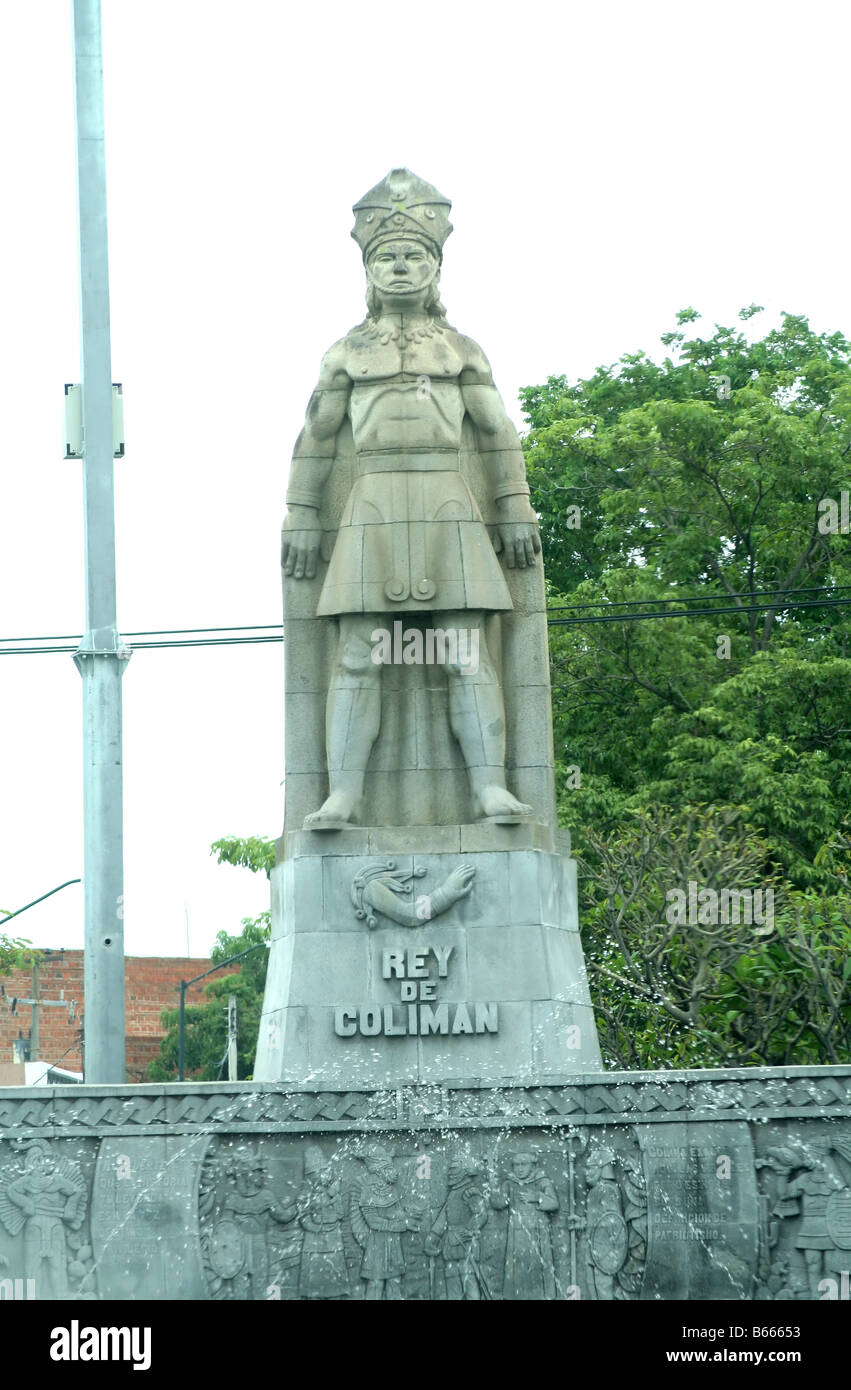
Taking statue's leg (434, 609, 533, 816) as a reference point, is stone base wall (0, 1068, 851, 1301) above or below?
below

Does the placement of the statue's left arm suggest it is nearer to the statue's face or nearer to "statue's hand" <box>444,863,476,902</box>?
the statue's face

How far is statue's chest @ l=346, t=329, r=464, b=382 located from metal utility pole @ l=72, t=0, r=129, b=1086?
2578mm

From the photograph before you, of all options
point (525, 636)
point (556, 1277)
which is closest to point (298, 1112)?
point (556, 1277)

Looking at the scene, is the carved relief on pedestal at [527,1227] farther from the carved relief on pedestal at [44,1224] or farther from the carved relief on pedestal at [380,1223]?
the carved relief on pedestal at [44,1224]

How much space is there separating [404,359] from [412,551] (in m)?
1.50

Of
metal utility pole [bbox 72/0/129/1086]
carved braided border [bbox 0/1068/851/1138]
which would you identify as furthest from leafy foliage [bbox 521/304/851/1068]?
carved braided border [bbox 0/1068/851/1138]

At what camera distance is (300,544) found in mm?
16656

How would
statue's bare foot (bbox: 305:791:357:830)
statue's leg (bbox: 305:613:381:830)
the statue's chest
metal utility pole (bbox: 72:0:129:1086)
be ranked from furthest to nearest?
1. metal utility pole (bbox: 72:0:129:1086)
2. the statue's chest
3. statue's leg (bbox: 305:613:381:830)
4. statue's bare foot (bbox: 305:791:357:830)

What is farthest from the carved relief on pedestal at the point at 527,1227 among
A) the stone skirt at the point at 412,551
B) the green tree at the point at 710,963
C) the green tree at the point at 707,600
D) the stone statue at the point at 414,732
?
the green tree at the point at 707,600

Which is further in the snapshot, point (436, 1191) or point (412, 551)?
point (412, 551)

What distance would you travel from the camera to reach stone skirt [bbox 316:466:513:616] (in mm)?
16156

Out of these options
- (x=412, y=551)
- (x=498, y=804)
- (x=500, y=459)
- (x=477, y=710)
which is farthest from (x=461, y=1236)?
(x=500, y=459)

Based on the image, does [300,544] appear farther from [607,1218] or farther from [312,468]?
[607,1218]

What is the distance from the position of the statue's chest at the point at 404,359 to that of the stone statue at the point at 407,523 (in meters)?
0.01
